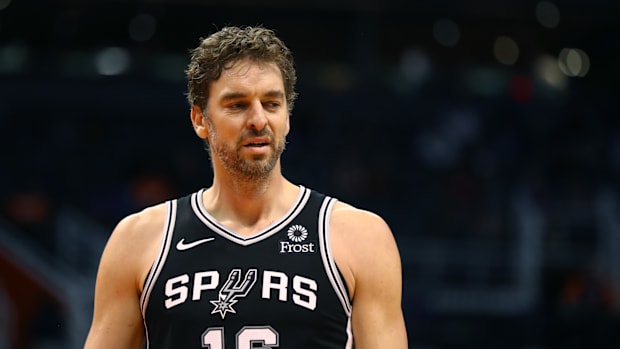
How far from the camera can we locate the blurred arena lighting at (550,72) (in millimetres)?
17148

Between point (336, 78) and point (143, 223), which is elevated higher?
point (336, 78)

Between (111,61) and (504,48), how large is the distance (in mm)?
6199

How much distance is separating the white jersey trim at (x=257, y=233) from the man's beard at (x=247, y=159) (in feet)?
0.55

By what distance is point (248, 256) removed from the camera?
4.12 meters

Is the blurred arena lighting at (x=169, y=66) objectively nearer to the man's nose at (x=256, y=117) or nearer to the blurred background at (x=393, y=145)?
the blurred background at (x=393, y=145)

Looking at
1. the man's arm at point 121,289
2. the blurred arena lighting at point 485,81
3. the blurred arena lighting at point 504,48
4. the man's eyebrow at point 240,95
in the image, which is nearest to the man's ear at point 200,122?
the man's eyebrow at point 240,95

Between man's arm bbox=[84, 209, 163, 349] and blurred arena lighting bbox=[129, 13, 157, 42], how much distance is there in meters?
12.6

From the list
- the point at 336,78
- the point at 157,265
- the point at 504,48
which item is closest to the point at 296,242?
the point at 157,265

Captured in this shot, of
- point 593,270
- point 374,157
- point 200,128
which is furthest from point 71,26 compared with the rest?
point 200,128

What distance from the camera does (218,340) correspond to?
13.1 ft

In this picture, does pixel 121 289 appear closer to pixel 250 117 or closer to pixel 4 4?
pixel 250 117

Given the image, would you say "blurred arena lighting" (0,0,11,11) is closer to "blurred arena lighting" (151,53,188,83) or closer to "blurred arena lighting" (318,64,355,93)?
"blurred arena lighting" (151,53,188,83)

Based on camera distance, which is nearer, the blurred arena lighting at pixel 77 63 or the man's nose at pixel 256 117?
the man's nose at pixel 256 117

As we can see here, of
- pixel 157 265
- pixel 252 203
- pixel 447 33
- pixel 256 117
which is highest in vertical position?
pixel 447 33
